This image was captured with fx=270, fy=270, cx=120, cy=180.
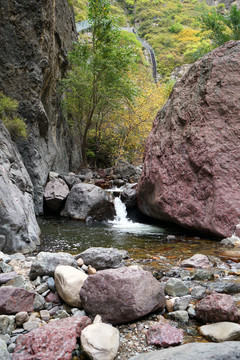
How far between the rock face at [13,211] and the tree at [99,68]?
688cm

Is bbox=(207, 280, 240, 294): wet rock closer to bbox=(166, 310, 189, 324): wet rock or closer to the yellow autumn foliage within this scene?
bbox=(166, 310, 189, 324): wet rock

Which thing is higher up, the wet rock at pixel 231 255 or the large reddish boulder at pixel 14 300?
the large reddish boulder at pixel 14 300

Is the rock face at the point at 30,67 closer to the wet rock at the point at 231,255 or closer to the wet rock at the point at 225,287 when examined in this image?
the wet rock at the point at 231,255

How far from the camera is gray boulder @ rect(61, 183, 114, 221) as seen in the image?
358 inches

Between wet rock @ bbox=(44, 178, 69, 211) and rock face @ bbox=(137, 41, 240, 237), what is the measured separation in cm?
338

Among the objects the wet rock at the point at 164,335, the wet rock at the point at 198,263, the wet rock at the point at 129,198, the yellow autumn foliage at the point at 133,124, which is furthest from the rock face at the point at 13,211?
the yellow autumn foliage at the point at 133,124

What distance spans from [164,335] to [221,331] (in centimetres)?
46

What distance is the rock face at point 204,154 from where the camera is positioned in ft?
19.7

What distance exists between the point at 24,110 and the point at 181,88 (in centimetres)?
501

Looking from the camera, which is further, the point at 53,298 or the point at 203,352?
the point at 53,298

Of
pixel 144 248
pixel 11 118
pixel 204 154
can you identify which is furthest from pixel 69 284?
pixel 11 118

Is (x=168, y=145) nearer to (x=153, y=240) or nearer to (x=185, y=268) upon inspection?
(x=153, y=240)

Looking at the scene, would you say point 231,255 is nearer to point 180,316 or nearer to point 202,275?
point 202,275

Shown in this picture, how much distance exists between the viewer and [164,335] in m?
2.22
